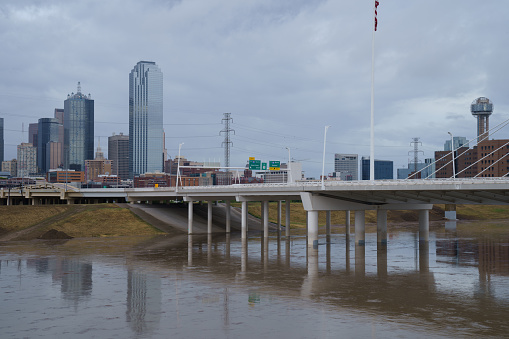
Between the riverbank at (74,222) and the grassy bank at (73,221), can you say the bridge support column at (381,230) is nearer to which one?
the riverbank at (74,222)

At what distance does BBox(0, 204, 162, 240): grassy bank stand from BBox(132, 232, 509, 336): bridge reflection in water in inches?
780

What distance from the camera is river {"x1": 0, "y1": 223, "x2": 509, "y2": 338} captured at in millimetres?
28391

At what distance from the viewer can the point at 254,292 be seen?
3900 centimetres

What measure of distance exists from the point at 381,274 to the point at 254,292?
47.6 feet

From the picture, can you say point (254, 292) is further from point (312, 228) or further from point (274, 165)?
point (274, 165)

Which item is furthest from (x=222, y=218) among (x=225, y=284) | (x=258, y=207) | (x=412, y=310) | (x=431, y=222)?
(x=412, y=310)

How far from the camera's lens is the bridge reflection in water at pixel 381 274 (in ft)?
105

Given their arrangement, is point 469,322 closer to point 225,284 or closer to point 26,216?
point 225,284

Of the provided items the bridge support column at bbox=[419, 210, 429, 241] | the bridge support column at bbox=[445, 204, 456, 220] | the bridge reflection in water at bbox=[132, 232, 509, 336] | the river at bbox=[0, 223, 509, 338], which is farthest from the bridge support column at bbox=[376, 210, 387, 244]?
the bridge support column at bbox=[445, 204, 456, 220]

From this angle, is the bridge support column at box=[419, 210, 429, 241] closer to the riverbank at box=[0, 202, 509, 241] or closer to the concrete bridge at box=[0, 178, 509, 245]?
the concrete bridge at box=[0, 178, 509, 245]

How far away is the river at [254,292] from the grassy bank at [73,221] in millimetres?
19925

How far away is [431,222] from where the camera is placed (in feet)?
433

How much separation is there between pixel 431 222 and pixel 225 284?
100 m

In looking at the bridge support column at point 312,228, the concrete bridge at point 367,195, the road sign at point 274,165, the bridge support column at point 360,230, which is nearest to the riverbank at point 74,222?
the concrete bridge at point 367,195
